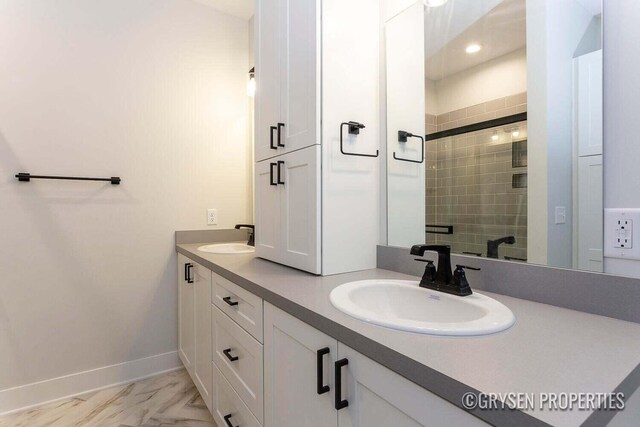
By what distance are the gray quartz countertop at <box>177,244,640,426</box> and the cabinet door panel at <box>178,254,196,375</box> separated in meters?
1.27

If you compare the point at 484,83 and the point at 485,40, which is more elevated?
the point at 485,40

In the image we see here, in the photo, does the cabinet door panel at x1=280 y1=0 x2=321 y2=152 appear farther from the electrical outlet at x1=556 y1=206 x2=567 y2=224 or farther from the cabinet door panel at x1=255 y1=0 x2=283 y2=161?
the electrical outlet at x1=556 y1=206 x2=567 y2=224

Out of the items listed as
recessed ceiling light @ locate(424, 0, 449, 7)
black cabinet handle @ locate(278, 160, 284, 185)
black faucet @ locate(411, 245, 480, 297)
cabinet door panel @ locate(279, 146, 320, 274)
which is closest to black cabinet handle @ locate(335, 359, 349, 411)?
black faucet @ locate(411, 245, 480, 297)

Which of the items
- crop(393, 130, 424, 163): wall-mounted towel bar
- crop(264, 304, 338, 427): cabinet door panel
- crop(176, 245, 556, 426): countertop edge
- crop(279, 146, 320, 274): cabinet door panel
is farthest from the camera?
crop(393, 130, 424, 163): wall-mounted towel bar

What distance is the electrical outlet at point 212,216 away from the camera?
7.88 ft

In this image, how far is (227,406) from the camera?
1425 millimetres

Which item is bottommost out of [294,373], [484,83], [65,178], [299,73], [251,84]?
[294,373]

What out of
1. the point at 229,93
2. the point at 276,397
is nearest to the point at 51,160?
the point at 229,93

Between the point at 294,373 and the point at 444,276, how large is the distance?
54cm

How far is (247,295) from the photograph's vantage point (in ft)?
3.97

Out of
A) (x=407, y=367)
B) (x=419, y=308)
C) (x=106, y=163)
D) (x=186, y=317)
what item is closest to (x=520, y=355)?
(x=407, y=367)

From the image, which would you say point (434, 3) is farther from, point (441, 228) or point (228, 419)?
point (228, 419)

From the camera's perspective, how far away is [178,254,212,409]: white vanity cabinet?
1.66 metres

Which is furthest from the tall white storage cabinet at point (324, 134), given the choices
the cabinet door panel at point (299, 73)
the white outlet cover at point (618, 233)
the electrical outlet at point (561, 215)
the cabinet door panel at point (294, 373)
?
the white outlet cover at point (618, 233)
